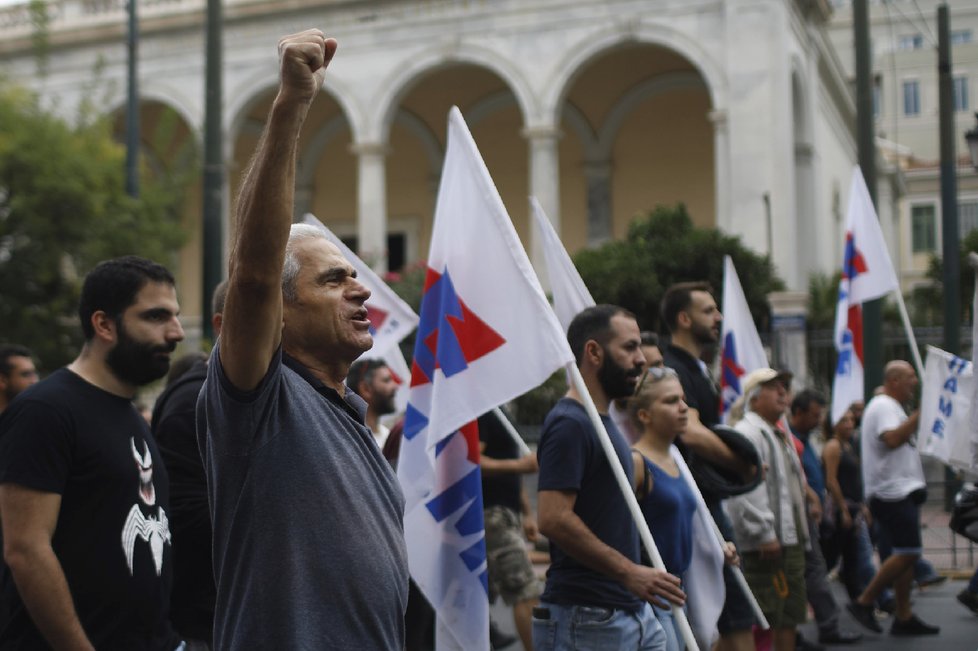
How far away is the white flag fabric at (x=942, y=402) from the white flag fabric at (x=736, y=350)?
2.00 meters

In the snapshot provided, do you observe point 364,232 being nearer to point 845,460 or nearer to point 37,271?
point 37,271

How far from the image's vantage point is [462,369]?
4941mm

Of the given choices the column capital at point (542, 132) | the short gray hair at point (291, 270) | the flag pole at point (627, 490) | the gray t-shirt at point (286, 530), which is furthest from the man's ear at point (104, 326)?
the column capital at point (542, 132)

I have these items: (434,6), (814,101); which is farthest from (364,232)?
(814,101)

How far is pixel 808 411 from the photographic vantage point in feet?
32.3

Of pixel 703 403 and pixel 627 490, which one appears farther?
pixel 703 403

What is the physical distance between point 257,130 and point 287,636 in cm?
3405

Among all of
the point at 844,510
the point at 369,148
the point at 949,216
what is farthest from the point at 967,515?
the point at 369,148

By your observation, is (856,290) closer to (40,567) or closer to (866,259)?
(866,259)

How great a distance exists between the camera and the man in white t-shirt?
31.1ft

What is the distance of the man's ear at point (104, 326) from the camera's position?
13.2 feet

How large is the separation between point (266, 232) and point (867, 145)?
11.9 m

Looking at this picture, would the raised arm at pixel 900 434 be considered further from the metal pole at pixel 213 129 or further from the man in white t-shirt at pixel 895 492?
the metal pole at pixel 213 129

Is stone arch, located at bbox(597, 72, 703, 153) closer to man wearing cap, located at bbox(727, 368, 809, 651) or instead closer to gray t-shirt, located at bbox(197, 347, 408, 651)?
man wearing cap, located at bbox(727, 368, 809, 651)
